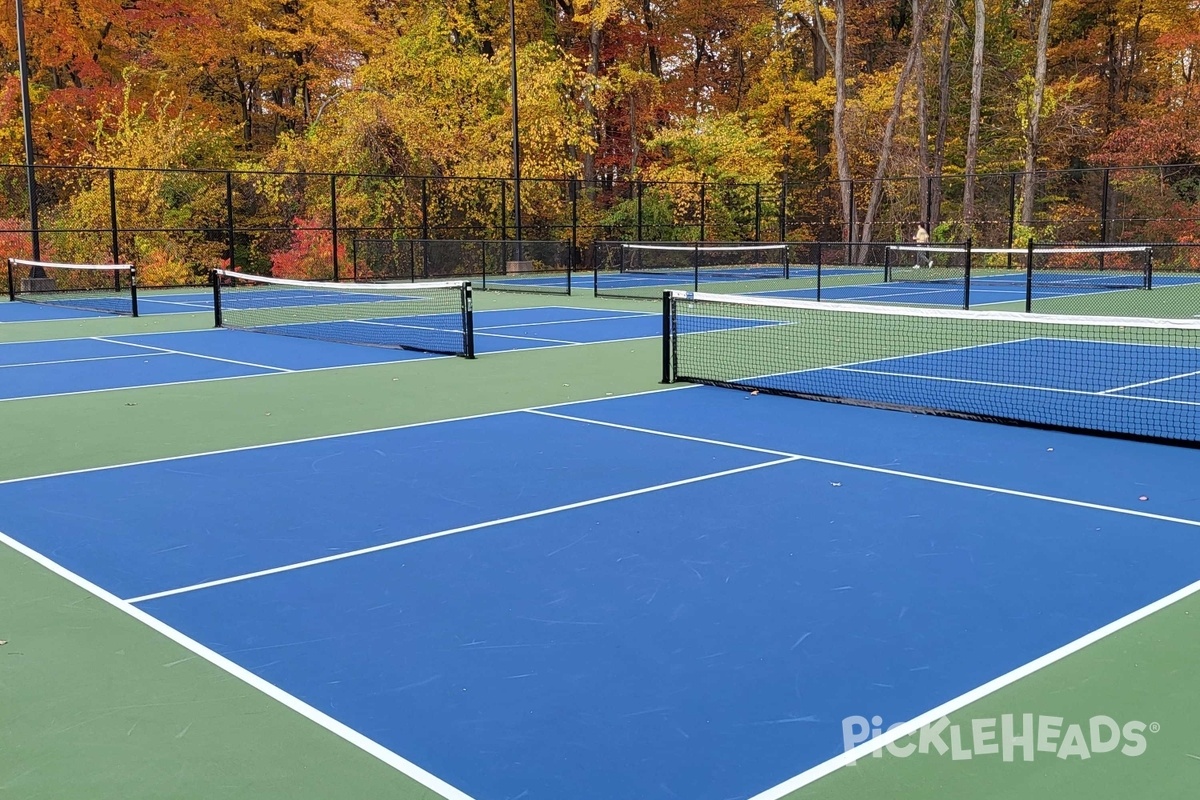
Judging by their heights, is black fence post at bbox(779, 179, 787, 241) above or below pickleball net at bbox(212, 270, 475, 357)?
above

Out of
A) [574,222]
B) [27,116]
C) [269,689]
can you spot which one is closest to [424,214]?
[574,222]

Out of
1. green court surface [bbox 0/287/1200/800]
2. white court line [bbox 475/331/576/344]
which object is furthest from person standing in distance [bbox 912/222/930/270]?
green court surface [bbox 0/287/1200/800]

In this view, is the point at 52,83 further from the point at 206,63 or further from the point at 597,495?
the point at 597,495

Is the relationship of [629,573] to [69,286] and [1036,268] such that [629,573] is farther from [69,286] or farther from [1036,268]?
[1036,268]

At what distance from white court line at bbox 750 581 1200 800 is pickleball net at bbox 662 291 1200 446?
352cm

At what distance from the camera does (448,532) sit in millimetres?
5984

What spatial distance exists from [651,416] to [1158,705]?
19.0 ft

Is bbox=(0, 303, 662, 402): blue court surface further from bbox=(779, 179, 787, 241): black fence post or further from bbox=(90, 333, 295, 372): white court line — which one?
bbox=(779, 179, 787, 241): black fence post

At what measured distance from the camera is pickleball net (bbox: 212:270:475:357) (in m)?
14.0

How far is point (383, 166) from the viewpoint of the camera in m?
32.2

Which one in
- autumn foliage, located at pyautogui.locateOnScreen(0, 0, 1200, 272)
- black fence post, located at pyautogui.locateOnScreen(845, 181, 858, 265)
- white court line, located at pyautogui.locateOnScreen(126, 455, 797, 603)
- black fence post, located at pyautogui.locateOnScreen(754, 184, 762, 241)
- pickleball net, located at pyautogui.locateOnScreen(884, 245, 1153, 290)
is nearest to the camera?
white court line, located at pyautogui.locateOnScreen(126, 455, 797, 603)

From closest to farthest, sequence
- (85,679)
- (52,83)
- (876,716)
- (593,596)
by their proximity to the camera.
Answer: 1. (876,716)
2. (85,679)
3. (593,596)
4. (52,83)

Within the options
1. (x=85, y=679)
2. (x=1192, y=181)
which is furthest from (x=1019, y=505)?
(x=1192, y=181)

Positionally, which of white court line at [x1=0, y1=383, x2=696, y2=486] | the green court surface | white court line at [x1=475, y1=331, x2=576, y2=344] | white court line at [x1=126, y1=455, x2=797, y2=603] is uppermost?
white court line at [x1=475, y1=331, x2=576, y2=344]
